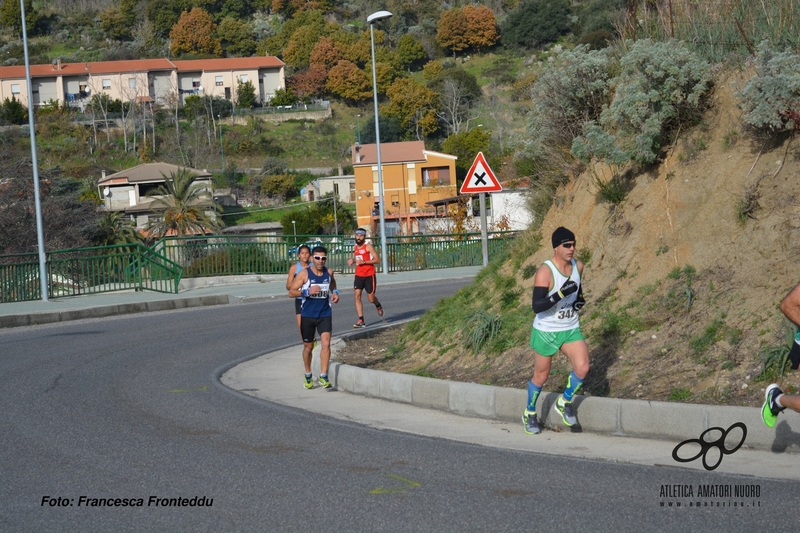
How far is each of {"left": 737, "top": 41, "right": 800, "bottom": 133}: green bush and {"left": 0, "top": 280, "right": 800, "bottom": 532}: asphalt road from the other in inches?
177

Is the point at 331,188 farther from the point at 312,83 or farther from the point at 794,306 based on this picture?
the point at 794,306

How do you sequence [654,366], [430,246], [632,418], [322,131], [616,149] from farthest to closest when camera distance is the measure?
[322,131], [430,246], [616,149], [654,366], [632,418]

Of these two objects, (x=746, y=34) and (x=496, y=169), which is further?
(x=496, y=169)

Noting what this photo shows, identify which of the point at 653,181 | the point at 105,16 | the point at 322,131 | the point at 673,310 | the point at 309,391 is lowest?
the point at 309,391

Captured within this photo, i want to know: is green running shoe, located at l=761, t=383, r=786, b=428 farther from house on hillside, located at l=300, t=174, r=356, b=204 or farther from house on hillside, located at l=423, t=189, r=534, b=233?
house on hillside, located at l=300, t=174, r=356, b=204

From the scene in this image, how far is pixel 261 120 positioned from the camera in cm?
9425

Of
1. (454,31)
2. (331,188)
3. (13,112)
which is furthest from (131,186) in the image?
(454,31)

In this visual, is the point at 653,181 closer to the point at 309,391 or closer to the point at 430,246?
the point at 309,391

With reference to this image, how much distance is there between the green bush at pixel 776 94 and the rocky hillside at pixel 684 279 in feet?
1.23

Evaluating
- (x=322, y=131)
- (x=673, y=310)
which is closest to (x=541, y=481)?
(x=673, y=310)

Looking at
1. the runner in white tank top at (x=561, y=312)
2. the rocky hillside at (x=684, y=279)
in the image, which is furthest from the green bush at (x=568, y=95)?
the runner in white tank top at (x=561, y=312)

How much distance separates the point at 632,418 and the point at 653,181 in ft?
13.3

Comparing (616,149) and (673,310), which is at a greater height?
(616,149)

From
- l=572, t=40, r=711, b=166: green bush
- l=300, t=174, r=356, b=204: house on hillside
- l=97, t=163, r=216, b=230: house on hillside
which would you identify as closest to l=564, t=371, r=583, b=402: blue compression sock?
l=572, t=40, r=711, b=166: green bush
